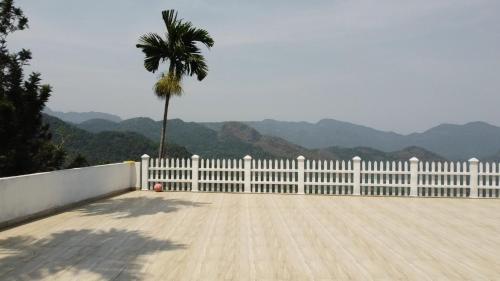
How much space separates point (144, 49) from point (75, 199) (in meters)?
5.88

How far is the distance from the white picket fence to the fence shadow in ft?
6.89

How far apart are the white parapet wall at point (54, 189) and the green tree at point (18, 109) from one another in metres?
3.23

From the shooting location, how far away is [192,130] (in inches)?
6004

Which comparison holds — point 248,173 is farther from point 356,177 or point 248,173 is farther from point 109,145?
point 109,145

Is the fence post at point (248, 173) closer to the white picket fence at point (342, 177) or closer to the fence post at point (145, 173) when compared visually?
the white picket fence at point (342, 177)

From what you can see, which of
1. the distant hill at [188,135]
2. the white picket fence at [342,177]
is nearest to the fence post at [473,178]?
the white picket fence at [342,177]

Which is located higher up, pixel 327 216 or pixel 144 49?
pixel 144 49

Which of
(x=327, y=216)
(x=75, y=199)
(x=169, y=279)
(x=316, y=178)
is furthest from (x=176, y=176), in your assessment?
(x=169, y=279)

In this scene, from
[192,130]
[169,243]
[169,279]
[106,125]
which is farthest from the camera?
[106,125]

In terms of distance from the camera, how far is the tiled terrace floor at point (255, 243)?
503cm

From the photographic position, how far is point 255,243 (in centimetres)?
646

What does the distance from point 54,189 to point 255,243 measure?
5.68 meters

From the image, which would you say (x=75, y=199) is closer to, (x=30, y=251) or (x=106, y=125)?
(x=30, y=251)

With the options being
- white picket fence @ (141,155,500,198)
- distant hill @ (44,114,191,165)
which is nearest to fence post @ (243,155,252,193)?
white picket fence @ (141,155,500,198)
